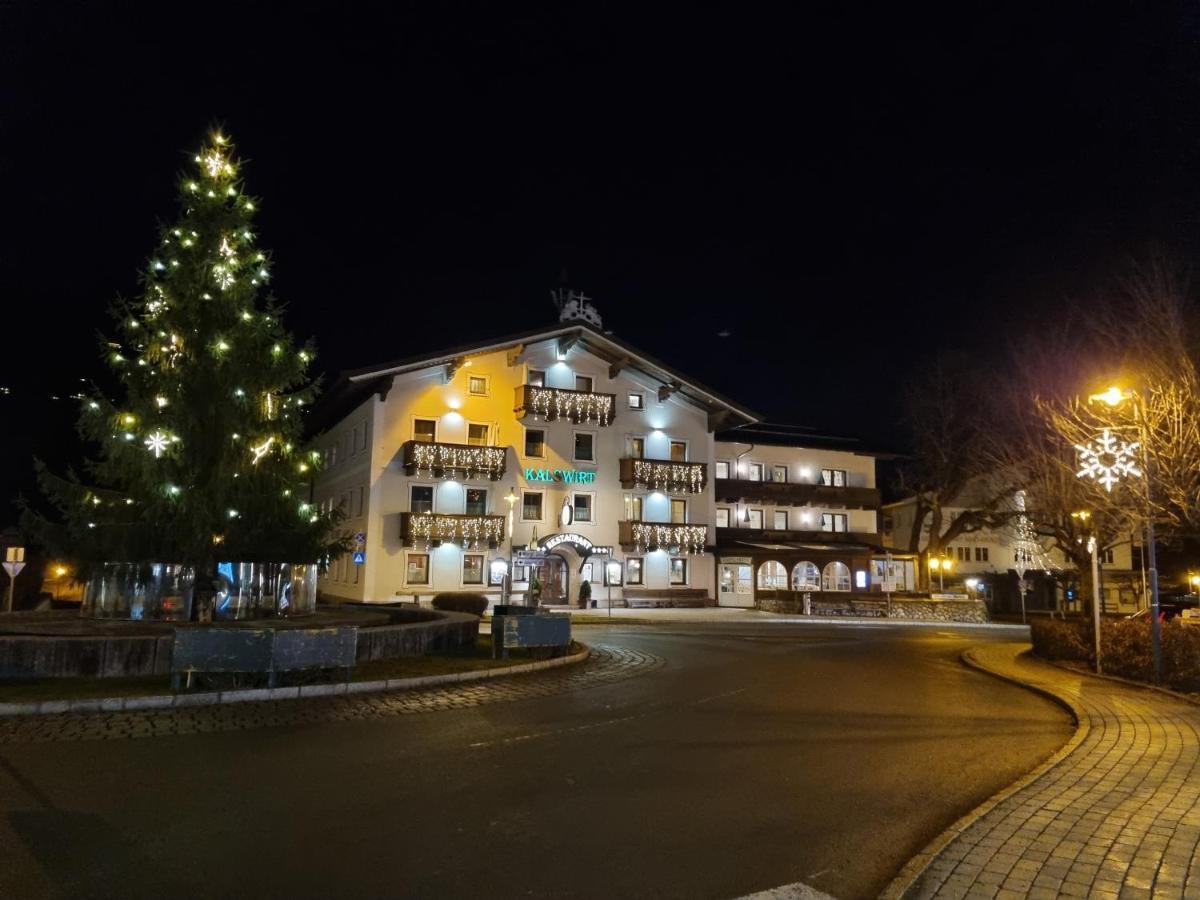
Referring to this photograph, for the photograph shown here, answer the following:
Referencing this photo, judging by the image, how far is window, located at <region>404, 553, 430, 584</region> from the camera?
127ft

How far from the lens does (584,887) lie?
518 centimetres

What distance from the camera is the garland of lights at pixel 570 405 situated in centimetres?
4128

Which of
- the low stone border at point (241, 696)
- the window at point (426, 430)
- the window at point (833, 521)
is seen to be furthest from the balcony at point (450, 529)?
the low stone border at point (241, 696)

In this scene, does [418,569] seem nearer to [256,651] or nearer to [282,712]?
[256,651]

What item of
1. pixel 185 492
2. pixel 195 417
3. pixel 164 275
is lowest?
pixel 185 492

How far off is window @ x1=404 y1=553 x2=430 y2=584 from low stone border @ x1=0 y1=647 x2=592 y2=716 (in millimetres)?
24369

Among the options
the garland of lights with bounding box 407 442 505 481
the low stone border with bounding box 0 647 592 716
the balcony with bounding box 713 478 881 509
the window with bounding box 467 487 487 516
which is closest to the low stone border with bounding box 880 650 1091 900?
the low stone border with bounding box 0 647 592 716

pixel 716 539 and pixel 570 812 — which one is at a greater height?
pixel 716 539

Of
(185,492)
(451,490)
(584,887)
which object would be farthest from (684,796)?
(451,490)

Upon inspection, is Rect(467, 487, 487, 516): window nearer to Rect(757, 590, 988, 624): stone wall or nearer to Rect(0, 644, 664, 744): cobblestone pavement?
Rect(757, 590, 988, 624): stone wall

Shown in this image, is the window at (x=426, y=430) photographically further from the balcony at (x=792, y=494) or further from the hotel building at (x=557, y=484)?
the balcony at (x=792, y=494)

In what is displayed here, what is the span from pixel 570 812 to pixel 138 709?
23.2 ft

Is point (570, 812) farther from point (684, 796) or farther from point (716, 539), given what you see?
point (716, 539)

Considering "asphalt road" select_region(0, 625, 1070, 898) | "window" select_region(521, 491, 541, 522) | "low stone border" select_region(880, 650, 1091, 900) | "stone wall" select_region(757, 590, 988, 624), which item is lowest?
"asphalt road" select_region(0, 625, 1070, 898)
